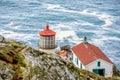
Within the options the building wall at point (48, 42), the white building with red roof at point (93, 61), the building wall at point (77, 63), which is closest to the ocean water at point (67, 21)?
the building wall at point (77, 63)

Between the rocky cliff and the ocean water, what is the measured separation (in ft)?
144

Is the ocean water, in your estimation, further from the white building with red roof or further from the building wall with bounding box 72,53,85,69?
the white building with red roof

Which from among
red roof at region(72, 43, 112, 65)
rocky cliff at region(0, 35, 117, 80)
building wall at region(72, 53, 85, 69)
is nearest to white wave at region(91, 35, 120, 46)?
building wall at region(72, 53, 85, 69)

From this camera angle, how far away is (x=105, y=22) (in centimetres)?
8244

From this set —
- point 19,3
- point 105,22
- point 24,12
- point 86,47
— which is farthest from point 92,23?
point 86,47

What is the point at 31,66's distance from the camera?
6.10 meters

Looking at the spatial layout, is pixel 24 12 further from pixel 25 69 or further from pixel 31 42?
Result: pixel 25 69

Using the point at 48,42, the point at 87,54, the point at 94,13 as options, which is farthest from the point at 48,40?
the point at 94,13

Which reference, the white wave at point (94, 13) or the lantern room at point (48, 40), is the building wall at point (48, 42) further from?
the white wave at point (94, 13)

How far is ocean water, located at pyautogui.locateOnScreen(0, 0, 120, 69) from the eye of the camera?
64.1 m

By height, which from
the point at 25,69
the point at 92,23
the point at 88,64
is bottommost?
the point at 92,23

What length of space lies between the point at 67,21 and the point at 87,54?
4853cm

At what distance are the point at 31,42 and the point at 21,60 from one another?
55.6 metres

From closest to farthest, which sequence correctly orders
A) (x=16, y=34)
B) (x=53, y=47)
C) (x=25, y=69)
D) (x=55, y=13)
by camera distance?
(x=25, y=69) → (x=53, y=47) → (x=16, y=34) → (x=55, y=13)
